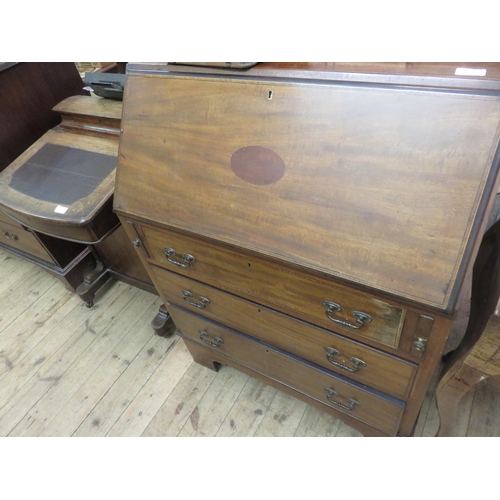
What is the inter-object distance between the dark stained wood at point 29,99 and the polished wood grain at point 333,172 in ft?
3.13

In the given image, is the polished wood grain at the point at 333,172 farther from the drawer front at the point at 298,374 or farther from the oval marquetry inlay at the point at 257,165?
the drawer front at the point at 298,374

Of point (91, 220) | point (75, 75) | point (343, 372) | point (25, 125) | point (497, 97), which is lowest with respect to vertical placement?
point (343, 372)

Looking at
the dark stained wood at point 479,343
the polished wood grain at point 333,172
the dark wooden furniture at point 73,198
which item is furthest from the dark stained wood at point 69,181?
the dark stained wood at point 479,343

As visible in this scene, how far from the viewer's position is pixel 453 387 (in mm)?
926

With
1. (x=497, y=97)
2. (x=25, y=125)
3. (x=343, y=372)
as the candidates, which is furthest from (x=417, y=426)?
(x=25, y=125)

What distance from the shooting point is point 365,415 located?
1121 millimetres

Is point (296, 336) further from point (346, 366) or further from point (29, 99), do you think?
point (29, 99)

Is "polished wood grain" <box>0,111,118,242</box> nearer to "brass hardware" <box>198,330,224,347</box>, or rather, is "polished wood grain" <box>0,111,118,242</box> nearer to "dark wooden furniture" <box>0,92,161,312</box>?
"dark wooden furniture" <box>0,92,161,312</box>

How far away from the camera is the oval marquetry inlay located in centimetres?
78

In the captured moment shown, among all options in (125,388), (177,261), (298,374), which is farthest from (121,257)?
(298,374)

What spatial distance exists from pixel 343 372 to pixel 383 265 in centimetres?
46

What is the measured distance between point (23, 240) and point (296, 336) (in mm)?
1585
